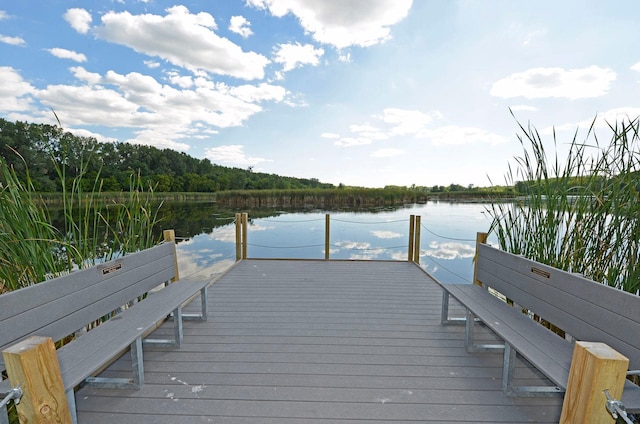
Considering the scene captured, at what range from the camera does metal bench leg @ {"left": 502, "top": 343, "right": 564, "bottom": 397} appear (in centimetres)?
145

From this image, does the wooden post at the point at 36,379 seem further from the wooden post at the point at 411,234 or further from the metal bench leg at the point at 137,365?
the wooden post at the point at 411,234

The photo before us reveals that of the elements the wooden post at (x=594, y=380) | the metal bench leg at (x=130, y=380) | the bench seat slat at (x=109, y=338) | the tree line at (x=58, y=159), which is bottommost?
the metal bench leg at (x=130, y=380)

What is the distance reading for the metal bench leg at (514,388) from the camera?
1.45m

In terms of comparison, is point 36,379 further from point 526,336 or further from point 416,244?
point 416,244

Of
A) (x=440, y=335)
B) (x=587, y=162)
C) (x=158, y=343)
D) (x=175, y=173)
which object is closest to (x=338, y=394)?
(x=440, y=335)

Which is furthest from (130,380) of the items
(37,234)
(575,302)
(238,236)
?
(238,236)

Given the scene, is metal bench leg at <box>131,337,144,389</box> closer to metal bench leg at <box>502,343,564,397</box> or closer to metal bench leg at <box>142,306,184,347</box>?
metal bench leg at <box>142,306,184,347</box>

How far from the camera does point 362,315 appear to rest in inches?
101

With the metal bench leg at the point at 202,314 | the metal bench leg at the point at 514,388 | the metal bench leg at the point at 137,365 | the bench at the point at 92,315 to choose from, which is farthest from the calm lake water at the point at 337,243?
the metal bench leg at the point at 514,388

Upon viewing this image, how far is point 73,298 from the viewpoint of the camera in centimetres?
149

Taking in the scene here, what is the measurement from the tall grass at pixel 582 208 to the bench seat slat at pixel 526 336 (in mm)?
537

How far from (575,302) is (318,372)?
1.43 m

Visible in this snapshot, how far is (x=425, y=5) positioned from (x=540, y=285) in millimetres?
6788

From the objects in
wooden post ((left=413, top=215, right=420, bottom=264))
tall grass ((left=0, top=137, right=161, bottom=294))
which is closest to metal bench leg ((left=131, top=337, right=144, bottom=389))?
tall grass ((left=0, top=137, right=161, bottom=294))
